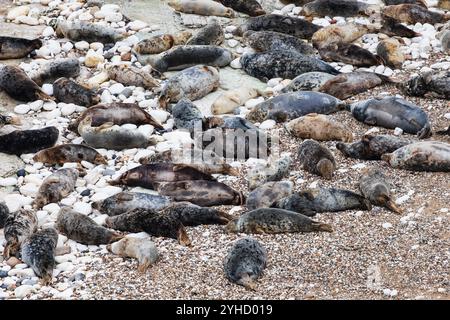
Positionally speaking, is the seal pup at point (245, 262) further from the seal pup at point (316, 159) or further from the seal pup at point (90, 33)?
the seal pup at point (90, 33)

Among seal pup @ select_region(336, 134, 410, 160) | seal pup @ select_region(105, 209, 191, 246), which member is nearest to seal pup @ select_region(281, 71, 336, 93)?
seal pup @ select_region(336, 134, 410, 160)

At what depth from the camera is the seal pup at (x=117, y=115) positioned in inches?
361

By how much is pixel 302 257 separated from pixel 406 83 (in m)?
3.99

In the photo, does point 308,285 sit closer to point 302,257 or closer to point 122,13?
point 302,257

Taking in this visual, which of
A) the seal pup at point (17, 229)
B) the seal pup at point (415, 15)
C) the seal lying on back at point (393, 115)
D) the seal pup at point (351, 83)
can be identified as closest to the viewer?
the seal pup at point (17, 229)

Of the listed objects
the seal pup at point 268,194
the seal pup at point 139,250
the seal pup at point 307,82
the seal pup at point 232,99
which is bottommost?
the seal pup at point 232,99

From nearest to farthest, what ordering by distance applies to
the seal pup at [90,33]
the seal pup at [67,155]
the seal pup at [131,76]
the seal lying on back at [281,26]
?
the seal pup at [67,155] < the seal pup at [131,76] < the seal pup at [90,33] < the seal lying on back at [281,26]

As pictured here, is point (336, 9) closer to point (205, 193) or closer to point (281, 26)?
point (281, 26)

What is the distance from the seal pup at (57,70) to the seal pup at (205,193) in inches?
126

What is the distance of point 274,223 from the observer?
7.00 meters

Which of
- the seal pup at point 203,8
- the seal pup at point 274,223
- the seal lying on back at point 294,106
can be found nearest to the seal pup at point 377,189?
the seal pup at point 274,223

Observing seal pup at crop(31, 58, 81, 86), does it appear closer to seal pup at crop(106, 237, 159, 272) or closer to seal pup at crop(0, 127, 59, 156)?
seal pup at crop(0, 127, 59, 156)

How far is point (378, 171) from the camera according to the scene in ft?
25.8

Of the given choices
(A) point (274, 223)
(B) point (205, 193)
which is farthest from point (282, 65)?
(A) point (274, 223)
